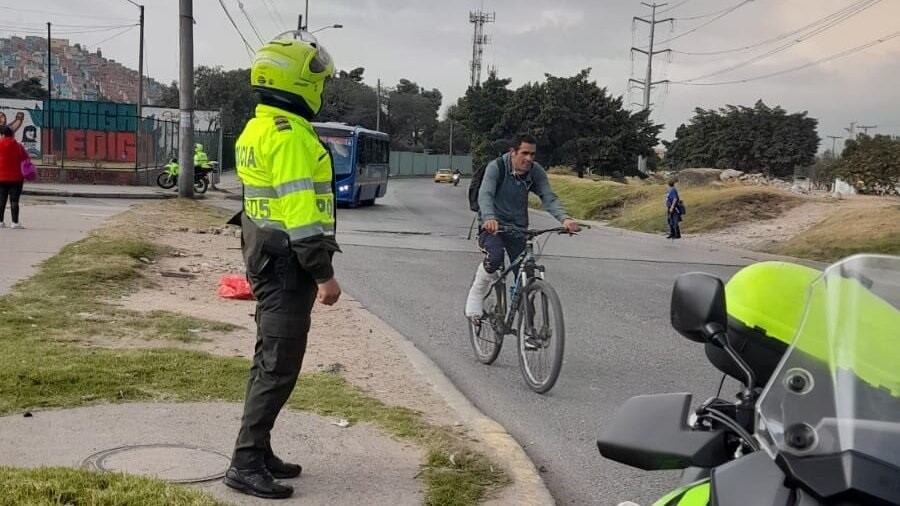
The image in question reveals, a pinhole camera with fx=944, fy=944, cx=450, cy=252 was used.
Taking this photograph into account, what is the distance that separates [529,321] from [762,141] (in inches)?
2705

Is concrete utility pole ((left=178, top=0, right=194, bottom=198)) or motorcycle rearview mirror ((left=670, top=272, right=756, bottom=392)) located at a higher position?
concrete utility pole ((left=178, top=0, right=194, bottom=198))

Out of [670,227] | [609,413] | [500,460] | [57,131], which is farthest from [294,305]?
[57,131]

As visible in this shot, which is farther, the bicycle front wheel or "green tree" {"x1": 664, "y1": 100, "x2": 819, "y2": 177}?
"green tree" {"x1": 664, "y1": 100, "x2": 819, "y2": 177}

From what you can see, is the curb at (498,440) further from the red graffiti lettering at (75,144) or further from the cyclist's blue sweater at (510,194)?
the red graffiti lettering at (75,144)

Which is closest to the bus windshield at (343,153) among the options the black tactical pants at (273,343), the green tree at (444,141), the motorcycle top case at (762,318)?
the black tactical pants at (273,343)

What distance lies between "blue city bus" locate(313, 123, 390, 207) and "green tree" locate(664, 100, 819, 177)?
44.9 meters

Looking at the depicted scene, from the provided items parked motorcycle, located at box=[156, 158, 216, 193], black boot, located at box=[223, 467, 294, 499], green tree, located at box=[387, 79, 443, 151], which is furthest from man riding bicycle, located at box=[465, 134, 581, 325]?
green tree, located at box=[387, 79, 443, 151]

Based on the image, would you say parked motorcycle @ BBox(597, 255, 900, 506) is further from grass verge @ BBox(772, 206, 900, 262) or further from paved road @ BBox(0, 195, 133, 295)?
grass verge @ BBox(772, 206, 900, 262)

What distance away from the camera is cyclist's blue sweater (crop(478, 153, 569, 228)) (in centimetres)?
725

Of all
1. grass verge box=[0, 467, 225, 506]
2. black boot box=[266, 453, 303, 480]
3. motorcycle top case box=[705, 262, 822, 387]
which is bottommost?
black boot box=[266, 453, 303, 480]

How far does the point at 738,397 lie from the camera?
2332mm

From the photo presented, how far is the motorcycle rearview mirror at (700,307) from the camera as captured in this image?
207 cm

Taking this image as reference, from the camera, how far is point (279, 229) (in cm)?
404

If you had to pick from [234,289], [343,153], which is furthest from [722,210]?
[234,289]
